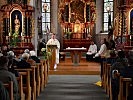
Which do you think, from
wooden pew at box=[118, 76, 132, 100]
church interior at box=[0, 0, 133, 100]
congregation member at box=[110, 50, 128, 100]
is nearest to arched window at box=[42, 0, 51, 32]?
church interior at box=[0, 0, 133, 100]

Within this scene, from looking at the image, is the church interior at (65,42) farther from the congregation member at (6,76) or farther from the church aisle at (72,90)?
the church aisle at (72,90)

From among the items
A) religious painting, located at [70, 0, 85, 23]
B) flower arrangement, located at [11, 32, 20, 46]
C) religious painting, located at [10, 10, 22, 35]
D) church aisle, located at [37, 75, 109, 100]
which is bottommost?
church aisle, located at [37, 75, 109, 100]

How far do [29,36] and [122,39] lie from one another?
19.5 feet

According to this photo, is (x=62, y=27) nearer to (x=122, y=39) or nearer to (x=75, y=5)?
(x=75, y=5)

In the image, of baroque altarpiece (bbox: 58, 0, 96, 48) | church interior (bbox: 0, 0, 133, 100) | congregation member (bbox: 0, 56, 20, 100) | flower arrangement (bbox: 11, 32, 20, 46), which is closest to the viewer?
congregation member (bbox: 0, 56, 20, 100)

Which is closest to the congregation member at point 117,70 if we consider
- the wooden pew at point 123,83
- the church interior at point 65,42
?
the church interior at point 65,42

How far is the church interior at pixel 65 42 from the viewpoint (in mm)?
8188

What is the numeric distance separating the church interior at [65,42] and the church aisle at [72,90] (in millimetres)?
152

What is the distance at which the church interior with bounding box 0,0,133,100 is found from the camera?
26.9 ft

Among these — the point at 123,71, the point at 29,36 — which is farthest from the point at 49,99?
the point at 29,36

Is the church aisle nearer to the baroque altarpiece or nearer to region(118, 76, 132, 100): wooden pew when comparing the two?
region(118, 76, 132, 100): wooden pew

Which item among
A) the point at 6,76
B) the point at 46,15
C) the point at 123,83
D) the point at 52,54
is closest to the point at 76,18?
the point at 46,15

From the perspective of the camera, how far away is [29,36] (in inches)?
879

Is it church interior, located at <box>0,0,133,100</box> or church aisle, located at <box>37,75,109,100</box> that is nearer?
church interior, located at <box>0,0,133,100</box>
